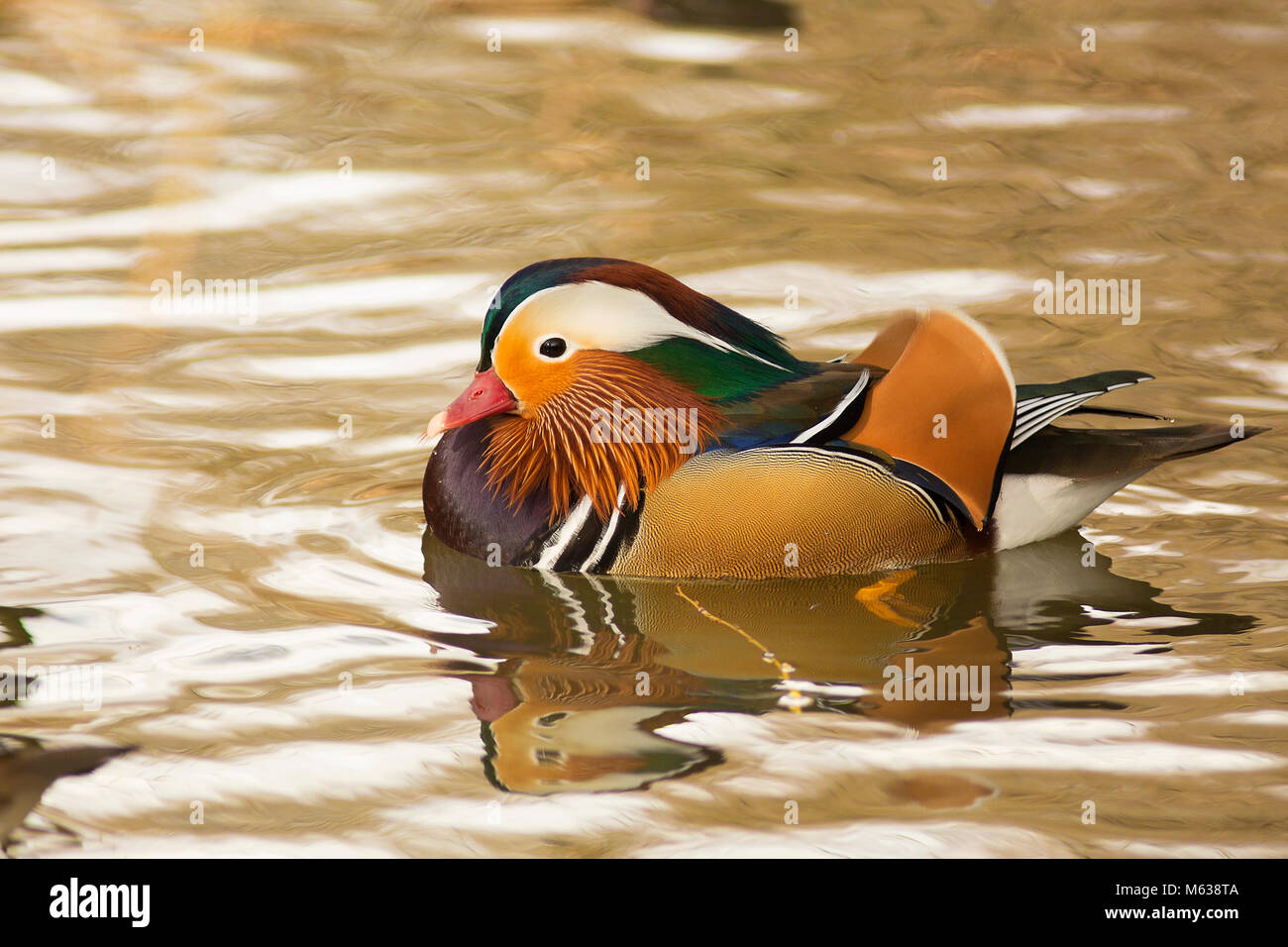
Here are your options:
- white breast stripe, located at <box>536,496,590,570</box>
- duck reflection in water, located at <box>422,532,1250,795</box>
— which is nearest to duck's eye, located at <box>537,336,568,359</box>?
white breast stripe, located at <box>536,496,590,570</box>

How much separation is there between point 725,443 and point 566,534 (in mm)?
578

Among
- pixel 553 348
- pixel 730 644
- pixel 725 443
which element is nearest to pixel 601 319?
pixel 553 348

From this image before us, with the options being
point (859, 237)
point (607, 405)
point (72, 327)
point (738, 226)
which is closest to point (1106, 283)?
point (859, 237)

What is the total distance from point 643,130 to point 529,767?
622 cm

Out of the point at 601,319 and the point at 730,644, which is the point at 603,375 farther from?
the point at 730,644

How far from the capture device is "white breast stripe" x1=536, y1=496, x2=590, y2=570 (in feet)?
17.2

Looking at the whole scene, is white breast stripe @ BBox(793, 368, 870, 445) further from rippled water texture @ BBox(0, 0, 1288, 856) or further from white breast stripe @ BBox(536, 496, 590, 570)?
white breast stripe @ BBox(536, 496, 590, 570)

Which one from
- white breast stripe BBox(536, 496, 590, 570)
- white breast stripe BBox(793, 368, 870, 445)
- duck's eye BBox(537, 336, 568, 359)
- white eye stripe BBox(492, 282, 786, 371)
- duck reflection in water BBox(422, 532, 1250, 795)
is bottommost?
duck reflection in water BBox(422, 532, 1250, 795)

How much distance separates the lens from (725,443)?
5.09 m

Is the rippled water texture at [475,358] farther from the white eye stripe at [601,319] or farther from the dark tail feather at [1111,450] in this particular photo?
the white eye stripe at [601,319]

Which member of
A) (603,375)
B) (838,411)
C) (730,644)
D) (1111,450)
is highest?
(603,375)

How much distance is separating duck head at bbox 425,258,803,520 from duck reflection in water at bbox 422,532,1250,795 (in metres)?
0.35

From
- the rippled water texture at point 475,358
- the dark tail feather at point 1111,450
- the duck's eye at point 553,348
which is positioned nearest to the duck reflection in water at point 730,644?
the rippled water texture at point 475,358

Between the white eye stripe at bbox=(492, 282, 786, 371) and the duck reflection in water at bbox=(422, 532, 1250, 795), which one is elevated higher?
the white eye stripe at bbox=(492, 282, 786, 371)
